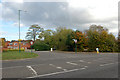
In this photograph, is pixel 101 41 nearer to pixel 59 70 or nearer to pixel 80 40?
pixel 80 40

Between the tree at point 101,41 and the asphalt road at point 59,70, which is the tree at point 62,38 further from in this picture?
the asphalt road at point 59,70

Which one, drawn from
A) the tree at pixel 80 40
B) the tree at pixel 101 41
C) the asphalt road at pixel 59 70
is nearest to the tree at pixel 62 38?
the tree at pixel 80 40

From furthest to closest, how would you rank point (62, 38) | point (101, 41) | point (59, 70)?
point (62, 38), point (101, 41), point (59, 70)

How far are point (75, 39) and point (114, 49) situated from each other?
40.1 ft

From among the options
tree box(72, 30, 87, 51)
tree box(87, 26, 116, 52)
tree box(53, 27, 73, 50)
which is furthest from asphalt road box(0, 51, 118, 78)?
tree box(53, 27, 73, 50)

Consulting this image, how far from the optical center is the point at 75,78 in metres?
5.95

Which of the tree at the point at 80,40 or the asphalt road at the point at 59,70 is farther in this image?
the tree at the point at 80,40

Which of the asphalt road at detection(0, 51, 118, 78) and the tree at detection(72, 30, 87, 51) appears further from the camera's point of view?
the tree at detection(72, 30, 87, 51)

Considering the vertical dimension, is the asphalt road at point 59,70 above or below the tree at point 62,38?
below

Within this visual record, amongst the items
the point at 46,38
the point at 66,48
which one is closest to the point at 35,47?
the point at 46,38

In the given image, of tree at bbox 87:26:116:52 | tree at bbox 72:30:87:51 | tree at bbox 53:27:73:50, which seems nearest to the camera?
tree at bbox 87:26:116:52

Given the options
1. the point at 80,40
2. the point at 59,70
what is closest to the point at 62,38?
the point at 80,40

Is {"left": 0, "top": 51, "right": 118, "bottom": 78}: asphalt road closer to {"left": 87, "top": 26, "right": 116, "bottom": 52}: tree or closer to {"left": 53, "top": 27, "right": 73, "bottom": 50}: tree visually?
{"left": 87, "top": 26, "right": 116, "bottom": 52}: tree

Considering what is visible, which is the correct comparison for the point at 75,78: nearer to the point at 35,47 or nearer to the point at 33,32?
the point at 35,47
